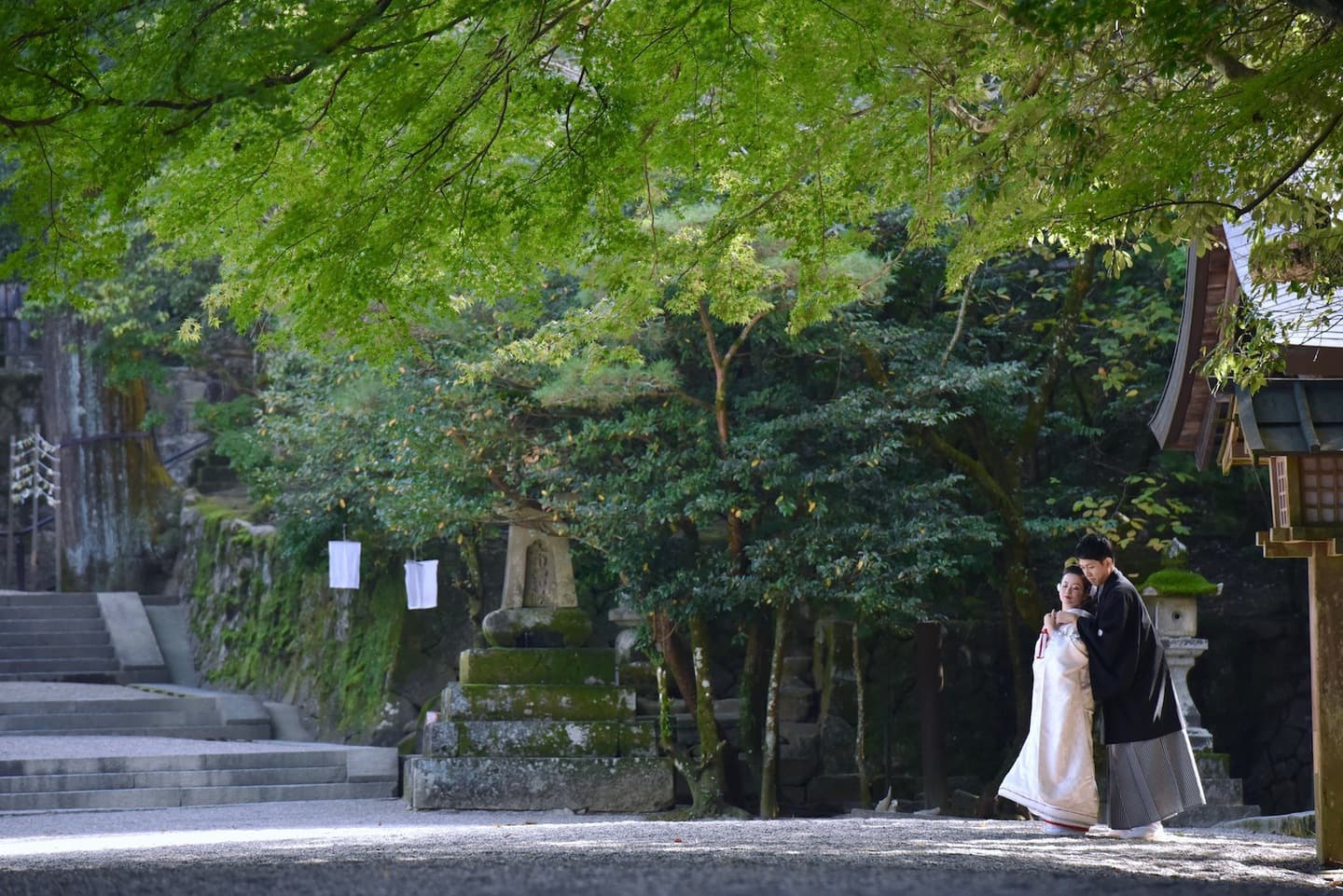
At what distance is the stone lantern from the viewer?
11.7m

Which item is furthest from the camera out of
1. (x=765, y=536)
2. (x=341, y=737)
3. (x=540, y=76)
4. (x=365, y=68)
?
(x=341, y=737)

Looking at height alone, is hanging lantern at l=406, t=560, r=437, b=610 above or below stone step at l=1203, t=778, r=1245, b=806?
above

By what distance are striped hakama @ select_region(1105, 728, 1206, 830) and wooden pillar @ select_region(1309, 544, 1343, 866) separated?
2.60 ft

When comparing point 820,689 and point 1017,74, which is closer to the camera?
point 1017,74

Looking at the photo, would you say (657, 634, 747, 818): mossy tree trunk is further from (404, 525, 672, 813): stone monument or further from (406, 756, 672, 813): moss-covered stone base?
(406, 756, 672, 813): moss-covered stone base

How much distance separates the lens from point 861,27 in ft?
20.2

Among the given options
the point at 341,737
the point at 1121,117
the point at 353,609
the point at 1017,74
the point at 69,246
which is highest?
the point at 1017,74

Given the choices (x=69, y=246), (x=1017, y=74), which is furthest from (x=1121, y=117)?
(x=69, y=246)

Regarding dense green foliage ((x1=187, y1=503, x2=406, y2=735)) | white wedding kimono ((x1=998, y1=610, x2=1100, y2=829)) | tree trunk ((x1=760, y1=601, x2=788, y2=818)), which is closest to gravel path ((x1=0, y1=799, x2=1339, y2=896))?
white wedding kimono ((x1=998, y1=610, x2=1100, y2=829))

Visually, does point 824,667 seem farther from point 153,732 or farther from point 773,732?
point 153,732

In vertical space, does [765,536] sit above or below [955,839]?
above

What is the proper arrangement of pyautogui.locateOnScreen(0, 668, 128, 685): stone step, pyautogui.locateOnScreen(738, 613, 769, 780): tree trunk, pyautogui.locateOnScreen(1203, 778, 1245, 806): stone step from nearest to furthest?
pyautogui.locateOnScreen(1203, 778, 1245, 806): stone step < pyautogui.locateOnScreen(738, 613, 769, 780): tree trunk < pyautogui.locateOnScreen(0, 668, 128, 685): stone step

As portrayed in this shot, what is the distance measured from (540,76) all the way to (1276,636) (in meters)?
Answer: 12.5

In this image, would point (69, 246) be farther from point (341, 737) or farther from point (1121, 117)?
point (341, 737)
